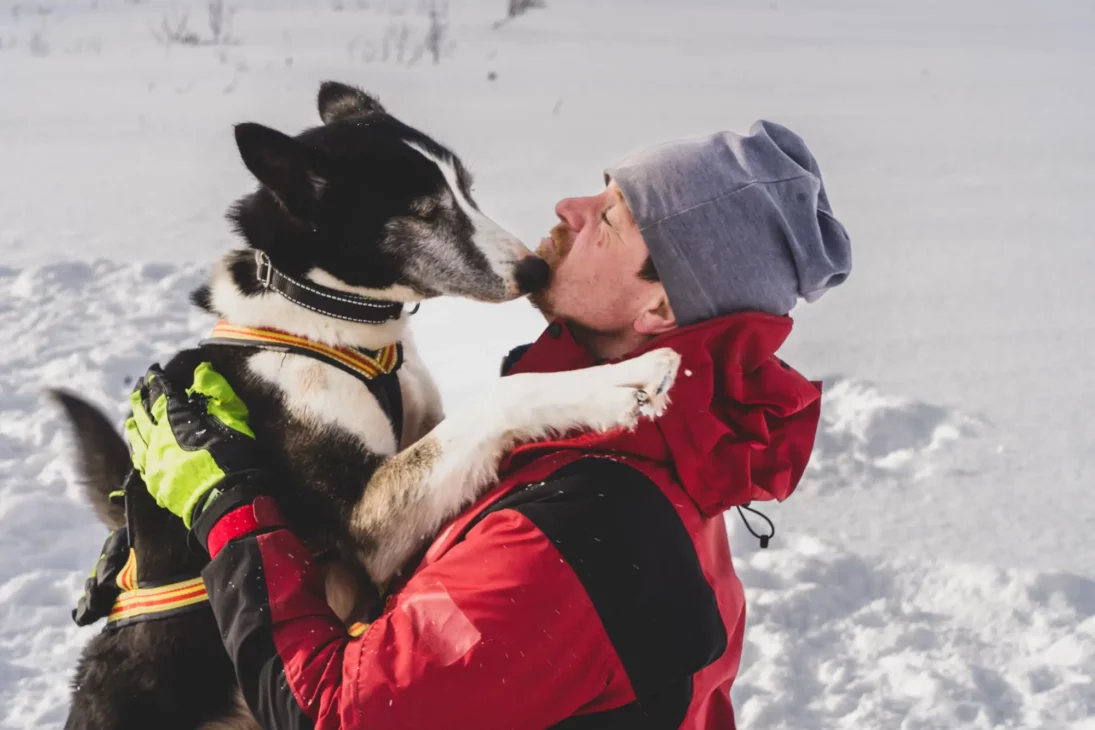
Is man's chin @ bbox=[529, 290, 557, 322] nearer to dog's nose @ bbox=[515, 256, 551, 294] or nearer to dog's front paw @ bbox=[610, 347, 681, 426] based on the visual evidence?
dog's nose @ bbox=[515, 256, 551, 294]

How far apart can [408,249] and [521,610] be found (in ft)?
4.05

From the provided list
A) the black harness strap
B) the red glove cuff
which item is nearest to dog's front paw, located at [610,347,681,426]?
the red glove cuff

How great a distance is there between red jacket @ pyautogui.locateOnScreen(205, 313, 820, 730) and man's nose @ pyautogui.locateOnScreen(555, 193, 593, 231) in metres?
0.41

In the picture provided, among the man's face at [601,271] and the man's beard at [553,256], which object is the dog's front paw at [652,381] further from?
the man's beard at [553,256]

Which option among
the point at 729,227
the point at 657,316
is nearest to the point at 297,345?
the point at 657,316

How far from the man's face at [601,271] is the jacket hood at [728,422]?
204 millimetres

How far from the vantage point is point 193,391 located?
7.14 feet

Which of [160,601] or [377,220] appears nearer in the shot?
[160,601]

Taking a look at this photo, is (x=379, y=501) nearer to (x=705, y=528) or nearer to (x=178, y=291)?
(x=705, y=528)

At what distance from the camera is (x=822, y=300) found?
5.71 m

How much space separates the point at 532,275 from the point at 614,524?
0.83 meters

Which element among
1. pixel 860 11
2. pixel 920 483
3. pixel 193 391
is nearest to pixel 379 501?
pixel 193 391

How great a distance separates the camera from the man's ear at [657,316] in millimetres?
1930

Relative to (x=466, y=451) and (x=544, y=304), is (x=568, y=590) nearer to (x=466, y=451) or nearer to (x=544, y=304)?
(x=466, y=451)
